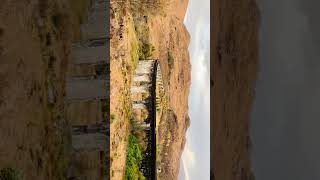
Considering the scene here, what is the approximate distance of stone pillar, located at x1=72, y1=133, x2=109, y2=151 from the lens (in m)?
8.23

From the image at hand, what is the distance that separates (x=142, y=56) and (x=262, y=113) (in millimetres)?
13489

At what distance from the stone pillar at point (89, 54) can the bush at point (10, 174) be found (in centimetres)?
238

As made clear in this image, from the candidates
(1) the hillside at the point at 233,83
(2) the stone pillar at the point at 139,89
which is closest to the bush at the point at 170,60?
(2) the stone pillar at the point at 139,89

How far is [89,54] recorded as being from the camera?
8.45 metres

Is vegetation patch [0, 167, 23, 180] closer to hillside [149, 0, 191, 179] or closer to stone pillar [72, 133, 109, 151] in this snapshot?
stone pillar [72, 133, 109, 151]

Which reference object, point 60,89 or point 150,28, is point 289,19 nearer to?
point 60,89

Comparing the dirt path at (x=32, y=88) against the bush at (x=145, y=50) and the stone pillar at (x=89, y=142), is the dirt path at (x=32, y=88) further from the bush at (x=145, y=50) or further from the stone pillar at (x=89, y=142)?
the bush at (x=145, y=50)

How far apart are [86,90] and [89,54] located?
2.32ft

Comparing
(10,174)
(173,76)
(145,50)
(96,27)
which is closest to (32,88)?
(10,174)

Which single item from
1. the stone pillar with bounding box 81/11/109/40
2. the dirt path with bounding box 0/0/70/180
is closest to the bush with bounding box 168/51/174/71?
the stone pillar with bounding box 81/11/109/40

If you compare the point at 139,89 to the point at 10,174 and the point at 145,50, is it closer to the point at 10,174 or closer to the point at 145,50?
the point at 145,50

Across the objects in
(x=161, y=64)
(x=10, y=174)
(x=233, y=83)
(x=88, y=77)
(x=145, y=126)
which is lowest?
(x=10, y=174)

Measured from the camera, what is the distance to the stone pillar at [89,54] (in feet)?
27.2

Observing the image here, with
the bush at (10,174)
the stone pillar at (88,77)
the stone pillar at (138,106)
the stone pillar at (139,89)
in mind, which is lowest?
the bush at (10,174)
